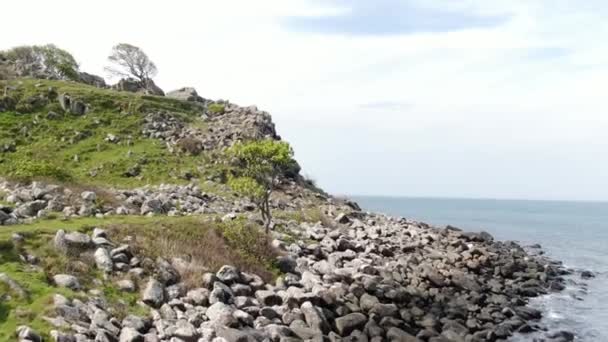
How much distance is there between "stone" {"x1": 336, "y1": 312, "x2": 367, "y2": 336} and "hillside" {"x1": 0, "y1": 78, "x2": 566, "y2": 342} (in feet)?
0.18

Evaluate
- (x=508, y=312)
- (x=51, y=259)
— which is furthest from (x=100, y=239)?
(x=508, y=312)

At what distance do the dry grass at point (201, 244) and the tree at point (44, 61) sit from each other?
196ft

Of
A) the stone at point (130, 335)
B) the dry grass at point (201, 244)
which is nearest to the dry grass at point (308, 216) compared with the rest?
the dry grass at point (201, 244)

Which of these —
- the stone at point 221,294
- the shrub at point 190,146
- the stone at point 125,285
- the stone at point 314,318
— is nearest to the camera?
the stone at point 125,285

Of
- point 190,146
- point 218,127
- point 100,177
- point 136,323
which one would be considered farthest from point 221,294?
point 218,127

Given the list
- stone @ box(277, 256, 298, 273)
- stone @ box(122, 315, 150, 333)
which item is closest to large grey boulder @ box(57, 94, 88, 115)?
stone @ box(277, 256, 298, 273)

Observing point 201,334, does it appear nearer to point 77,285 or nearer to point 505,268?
point 77,285

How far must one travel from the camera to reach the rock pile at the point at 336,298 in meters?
20.5

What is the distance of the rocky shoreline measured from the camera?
20.3 m

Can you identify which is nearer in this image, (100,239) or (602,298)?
(100,239)

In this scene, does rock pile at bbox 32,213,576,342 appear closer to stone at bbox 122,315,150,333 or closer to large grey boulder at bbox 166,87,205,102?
stone at bbox 122,315,150,333

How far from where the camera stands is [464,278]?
3878cm

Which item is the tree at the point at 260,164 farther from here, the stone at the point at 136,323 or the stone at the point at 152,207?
the stone at the point at 136,323

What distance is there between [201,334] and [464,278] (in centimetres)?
2281
